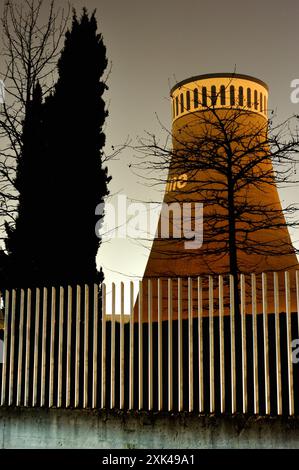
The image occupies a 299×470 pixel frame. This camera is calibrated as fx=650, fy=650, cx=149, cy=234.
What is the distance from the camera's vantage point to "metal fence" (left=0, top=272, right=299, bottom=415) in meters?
7.02

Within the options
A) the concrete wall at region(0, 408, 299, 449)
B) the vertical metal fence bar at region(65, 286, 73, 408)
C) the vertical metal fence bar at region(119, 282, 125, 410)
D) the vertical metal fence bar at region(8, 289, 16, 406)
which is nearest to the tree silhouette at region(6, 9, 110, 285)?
the vertical metal fence bar at region(8, 289, 16, 406)

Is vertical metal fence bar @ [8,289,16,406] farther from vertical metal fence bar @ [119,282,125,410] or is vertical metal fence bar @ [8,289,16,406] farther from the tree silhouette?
the tree silhouette

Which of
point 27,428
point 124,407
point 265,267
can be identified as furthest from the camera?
point 265,267

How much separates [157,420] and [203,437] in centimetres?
58

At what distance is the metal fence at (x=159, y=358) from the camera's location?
23.0 ft

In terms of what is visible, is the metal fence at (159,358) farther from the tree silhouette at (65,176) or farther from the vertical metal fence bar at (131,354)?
the tree silhouette at (65,176)

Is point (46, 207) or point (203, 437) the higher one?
point (46, 207)

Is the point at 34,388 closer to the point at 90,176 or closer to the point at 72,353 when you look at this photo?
the point at 72,353

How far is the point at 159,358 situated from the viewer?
7438 millimetres

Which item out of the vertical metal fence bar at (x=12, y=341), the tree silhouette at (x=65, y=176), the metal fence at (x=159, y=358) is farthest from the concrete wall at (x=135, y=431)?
the tree silhouette at (x=65, y=176)

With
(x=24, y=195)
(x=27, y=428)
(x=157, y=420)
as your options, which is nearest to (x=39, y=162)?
(x=24, y=195)

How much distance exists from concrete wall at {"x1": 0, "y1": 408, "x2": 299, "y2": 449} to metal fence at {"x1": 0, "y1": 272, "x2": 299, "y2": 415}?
0.14 m

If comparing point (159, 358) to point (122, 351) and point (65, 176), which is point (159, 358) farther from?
point (65, 176)
